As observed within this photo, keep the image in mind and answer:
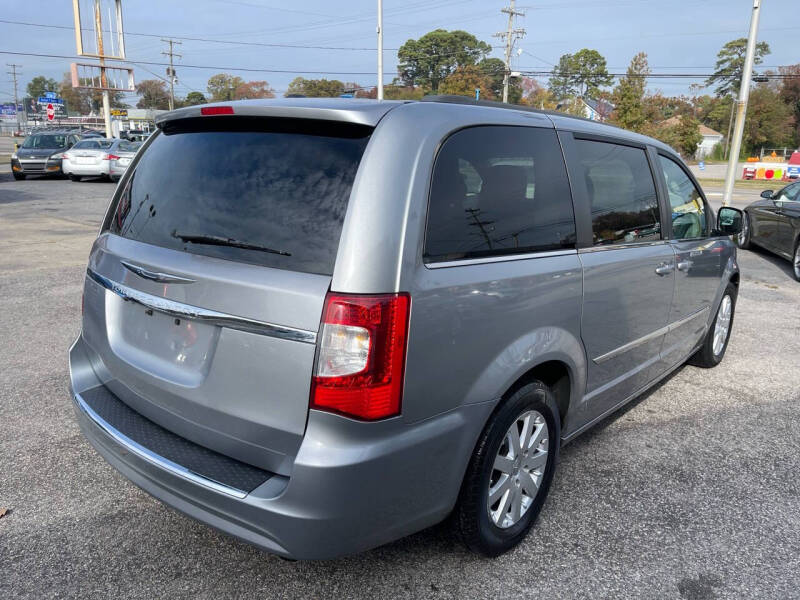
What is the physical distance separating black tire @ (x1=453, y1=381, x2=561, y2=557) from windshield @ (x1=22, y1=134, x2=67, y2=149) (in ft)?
82.7

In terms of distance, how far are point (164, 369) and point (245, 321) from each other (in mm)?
478

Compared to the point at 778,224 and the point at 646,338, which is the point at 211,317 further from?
→ the point at 778,224

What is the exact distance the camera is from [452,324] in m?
2.15

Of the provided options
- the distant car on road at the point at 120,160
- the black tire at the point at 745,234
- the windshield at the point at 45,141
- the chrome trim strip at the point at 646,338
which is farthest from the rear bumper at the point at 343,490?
the windshield at the point at 45,141

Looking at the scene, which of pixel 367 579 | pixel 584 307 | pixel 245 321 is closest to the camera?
pixel 245 321

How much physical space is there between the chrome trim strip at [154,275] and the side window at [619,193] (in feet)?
6.11

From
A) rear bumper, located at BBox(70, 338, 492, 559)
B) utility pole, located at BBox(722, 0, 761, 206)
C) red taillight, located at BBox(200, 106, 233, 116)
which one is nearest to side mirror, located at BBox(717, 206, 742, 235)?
rear bumper, located at BBox(70, 338, 492, 559)

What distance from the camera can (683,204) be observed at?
13.6ft

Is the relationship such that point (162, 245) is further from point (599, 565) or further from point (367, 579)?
point (599, 565)

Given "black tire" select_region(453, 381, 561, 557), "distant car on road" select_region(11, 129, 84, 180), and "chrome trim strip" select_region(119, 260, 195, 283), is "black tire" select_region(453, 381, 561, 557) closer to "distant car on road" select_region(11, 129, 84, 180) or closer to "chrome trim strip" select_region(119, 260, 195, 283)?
"chrome trim strip" select_region(119, 260, 195, 283)

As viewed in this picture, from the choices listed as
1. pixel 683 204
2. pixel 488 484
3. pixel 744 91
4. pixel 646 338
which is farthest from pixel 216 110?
pixel 744 91

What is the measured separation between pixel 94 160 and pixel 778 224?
20.2 m

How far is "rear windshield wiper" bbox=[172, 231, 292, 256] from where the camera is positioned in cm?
211

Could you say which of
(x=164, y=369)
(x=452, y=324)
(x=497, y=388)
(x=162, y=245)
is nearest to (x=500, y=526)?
(x=497, y=388)
